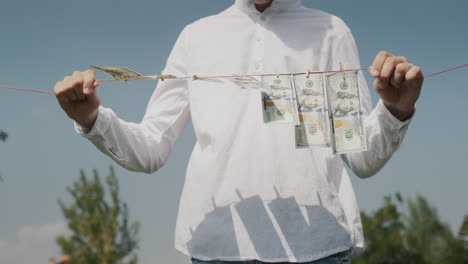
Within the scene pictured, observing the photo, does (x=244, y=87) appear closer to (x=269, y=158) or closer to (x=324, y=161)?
(x=269, y=158)

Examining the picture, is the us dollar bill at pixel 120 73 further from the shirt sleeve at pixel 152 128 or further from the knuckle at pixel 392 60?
the knuckle at pixel 392 60

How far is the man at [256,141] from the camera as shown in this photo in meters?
1.92

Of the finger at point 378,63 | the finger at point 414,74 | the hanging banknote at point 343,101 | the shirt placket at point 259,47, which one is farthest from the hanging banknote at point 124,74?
the finger at point 414,74

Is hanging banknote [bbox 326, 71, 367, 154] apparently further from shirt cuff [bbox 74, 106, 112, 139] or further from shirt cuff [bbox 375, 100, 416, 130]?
shirt cuff [bbox 74, 106, 112, 139]

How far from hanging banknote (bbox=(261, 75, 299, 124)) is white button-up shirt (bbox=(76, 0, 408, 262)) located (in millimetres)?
45

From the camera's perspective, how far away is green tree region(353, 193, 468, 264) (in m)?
23.6

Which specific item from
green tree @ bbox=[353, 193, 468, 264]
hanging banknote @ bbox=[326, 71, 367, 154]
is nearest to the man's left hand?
hanging banknote @ bbox=[326, 71, 367, 154]

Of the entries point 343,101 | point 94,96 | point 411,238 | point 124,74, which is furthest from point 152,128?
point 411,238

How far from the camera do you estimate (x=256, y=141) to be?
203 cm

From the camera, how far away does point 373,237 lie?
2350 centimetres

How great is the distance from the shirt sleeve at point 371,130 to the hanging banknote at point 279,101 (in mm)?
315

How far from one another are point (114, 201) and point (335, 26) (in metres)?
12.1

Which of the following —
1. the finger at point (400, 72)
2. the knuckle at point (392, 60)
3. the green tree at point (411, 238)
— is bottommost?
the green tree at point (411, 238)

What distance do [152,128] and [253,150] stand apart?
0.54m
